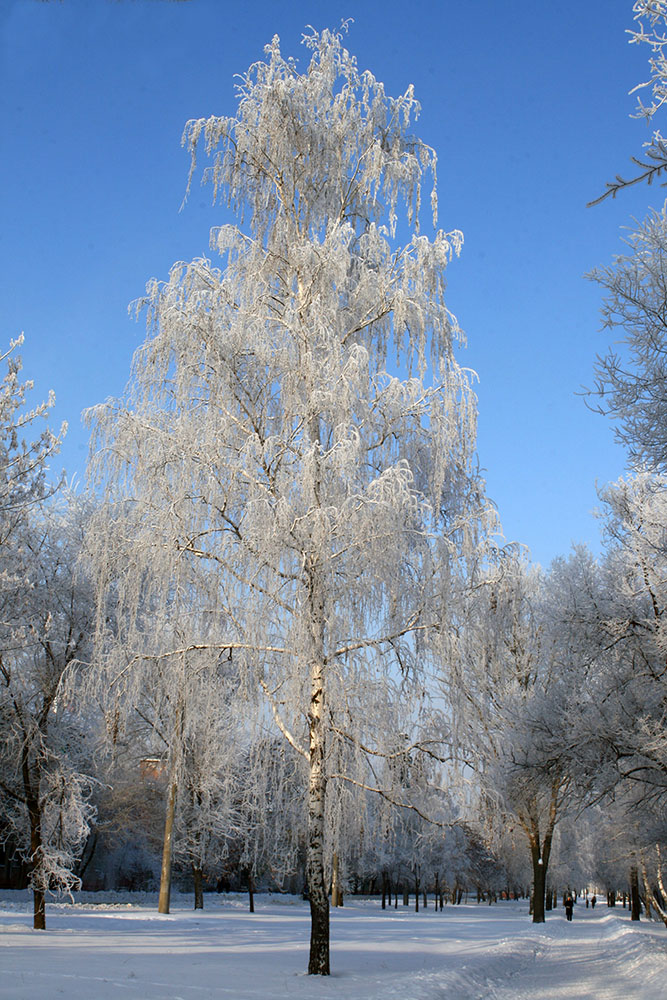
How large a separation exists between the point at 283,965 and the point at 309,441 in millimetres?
7832

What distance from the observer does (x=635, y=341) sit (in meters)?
6.95

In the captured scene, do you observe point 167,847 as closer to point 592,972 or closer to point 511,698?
point 511,698

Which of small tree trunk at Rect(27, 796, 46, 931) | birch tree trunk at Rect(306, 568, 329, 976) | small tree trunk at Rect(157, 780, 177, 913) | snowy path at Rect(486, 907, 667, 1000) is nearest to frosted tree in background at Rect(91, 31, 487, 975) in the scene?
birch tree trunk at Rect(306, 568, 329, 976)

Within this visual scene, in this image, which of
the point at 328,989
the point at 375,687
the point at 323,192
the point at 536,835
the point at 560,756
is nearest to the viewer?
the point at 328,989

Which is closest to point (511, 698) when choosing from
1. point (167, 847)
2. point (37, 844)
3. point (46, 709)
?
point (167, 847)

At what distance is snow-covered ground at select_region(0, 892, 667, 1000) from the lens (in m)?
8.64

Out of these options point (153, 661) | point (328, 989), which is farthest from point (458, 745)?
point (153, 661)

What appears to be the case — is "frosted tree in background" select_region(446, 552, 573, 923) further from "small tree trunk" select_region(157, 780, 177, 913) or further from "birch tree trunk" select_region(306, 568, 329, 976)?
"small tree trunk" select_region(157, 780, 177, 913)

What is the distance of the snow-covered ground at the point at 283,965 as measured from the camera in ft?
28.3

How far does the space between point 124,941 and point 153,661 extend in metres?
7.94

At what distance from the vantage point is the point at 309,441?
1113 cm

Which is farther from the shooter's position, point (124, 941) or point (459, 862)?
point (459, 862)

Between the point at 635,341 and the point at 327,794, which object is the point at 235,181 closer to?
the point at 635,341

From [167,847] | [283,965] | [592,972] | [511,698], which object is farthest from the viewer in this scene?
[167,847]
